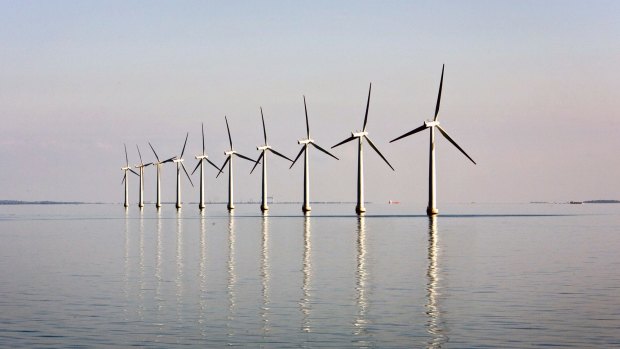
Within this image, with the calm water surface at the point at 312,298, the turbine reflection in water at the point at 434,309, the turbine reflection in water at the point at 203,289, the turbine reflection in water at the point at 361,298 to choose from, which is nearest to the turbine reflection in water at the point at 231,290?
the calm water surface at the point at 312,298

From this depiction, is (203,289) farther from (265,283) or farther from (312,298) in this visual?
(312,298)

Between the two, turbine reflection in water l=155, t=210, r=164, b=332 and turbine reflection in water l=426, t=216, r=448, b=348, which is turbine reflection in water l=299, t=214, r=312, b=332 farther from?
turbine reflection in water l=155, t=210, r=164, b=332

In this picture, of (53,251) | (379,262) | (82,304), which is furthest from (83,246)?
(82,304)

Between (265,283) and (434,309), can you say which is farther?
(265,283)

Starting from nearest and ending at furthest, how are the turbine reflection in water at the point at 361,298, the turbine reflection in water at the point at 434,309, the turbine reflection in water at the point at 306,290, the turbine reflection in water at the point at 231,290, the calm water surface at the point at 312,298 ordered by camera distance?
the turbine reflection in water at the point at 434,309, the calm water surface at the point at 312,298, the turbine reflection in water at the point at 361,298, the turbine reflection in water at the point at 231,290, the turbine reflection in water at the point at 306,290

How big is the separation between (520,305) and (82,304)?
1818 centimetres

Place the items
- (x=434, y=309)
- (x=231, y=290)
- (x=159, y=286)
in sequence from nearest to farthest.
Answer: (x=434, y=309)
(x=231, y=290)
(x=159, y=286)

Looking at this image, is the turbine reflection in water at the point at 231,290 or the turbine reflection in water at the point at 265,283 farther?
the turbine reflection in water at the point at 265,283

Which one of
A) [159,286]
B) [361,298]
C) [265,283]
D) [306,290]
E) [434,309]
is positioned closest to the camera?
[434,309]

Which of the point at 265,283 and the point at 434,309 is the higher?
the point at 434,309

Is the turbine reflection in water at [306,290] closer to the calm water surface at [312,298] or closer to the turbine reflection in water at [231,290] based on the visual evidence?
the calm water surface at [312,298]

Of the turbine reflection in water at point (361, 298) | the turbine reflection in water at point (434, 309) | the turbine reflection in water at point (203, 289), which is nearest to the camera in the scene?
the turbine reflection in water at point (434, 309)

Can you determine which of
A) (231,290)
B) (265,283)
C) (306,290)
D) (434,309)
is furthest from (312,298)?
(265,283)

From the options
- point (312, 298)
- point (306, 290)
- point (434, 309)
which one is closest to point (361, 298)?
point (312, 298)
